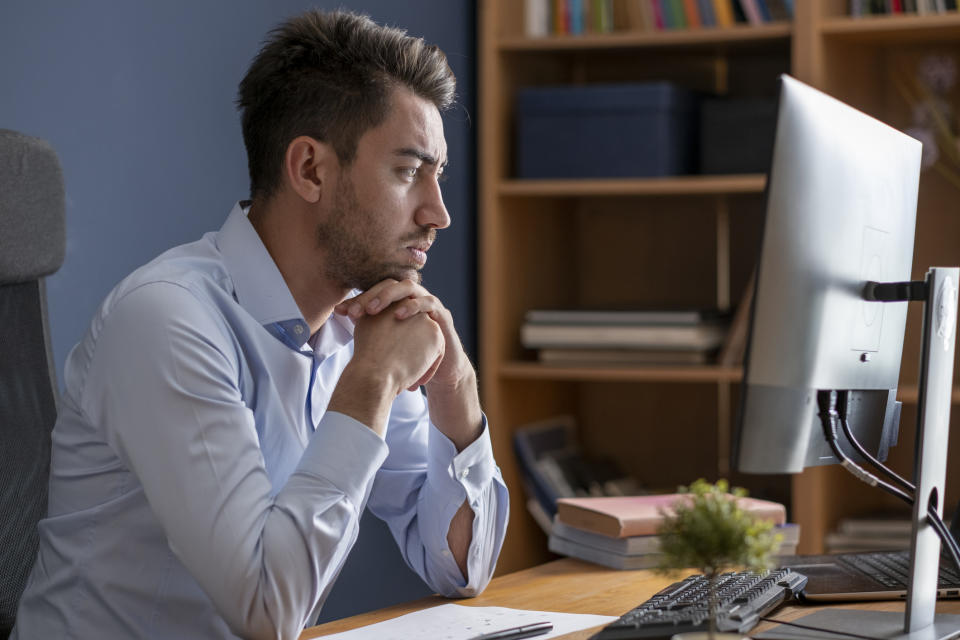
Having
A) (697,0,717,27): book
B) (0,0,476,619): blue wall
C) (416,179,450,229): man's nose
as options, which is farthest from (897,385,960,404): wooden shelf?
(416,179,450,229): man's nose

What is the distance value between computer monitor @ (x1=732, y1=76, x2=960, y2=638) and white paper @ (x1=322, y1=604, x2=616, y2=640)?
215 mm

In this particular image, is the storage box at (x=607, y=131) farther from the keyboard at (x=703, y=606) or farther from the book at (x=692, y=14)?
the keyboard at (x=703, y=606)

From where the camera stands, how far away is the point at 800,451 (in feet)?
3.39

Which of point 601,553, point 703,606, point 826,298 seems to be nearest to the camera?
point 826,298

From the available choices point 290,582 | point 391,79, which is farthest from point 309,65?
point 290,582

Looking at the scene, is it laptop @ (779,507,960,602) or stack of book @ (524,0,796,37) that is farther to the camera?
stack of book @ (524,0,796,37)

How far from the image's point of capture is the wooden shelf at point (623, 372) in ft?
8.42

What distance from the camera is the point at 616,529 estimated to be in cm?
148

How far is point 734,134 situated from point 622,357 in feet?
1.81

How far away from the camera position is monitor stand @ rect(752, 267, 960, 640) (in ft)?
3.62

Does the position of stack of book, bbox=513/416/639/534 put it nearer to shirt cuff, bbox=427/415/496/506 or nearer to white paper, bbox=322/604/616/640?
shirt cuff, bbox=427/415/496/506

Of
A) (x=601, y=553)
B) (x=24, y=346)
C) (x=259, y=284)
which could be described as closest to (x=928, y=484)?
(x=601, y=553)

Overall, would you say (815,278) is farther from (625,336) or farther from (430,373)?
(625,336)

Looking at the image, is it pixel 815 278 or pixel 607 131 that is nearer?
pixel 815 278
